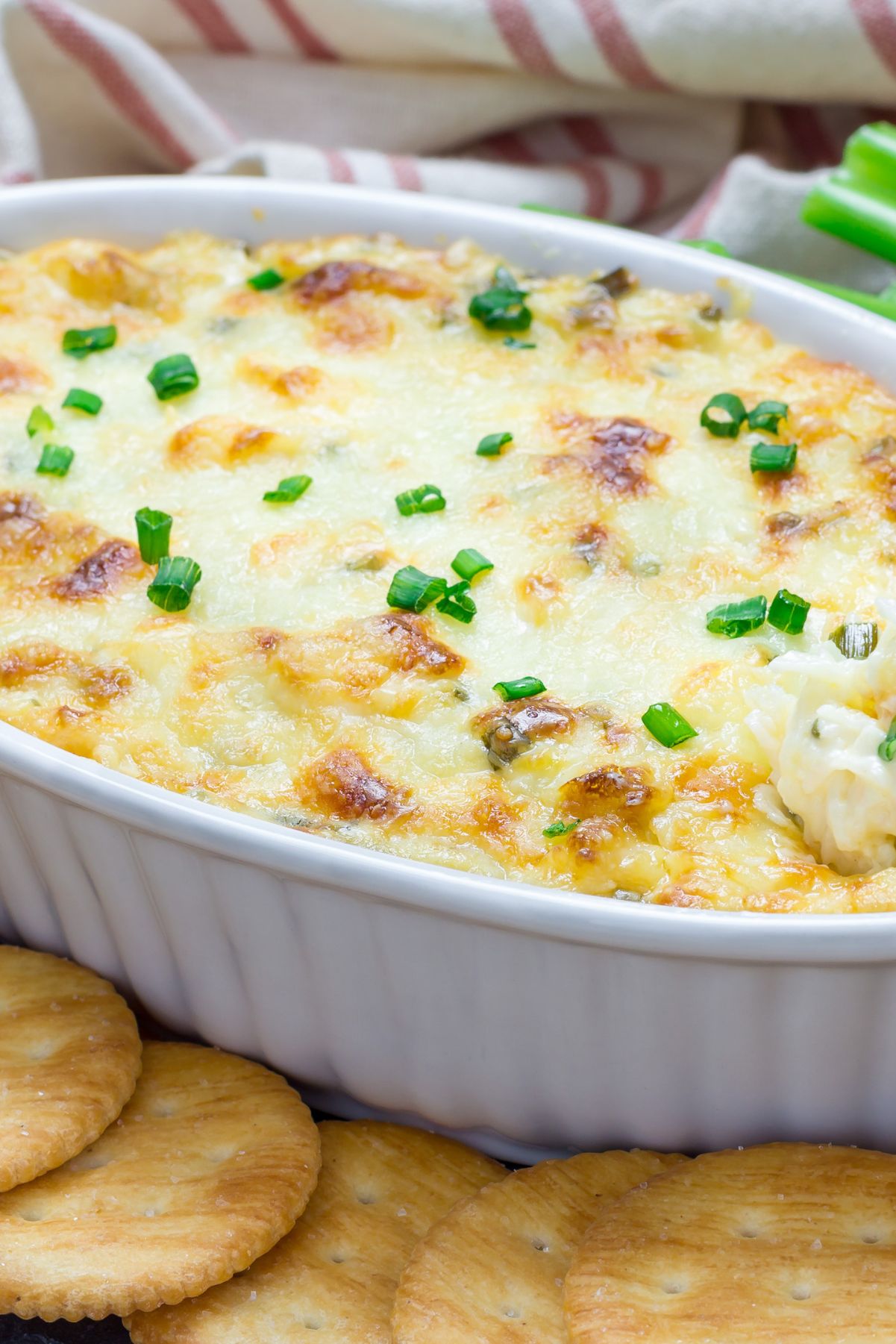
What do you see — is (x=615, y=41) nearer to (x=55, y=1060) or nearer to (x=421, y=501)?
(x=421, y=501)

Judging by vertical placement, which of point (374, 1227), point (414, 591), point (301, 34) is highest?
point (301, 34)

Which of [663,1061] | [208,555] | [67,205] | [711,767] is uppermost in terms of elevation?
[67,205]

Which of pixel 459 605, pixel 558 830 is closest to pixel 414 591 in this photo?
pixel 459 605

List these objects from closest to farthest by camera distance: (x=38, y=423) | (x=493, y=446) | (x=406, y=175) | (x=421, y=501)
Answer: (x=421, y=501) < (x=493, y=446) < (x=38, y=423) < (x=406, y=175)

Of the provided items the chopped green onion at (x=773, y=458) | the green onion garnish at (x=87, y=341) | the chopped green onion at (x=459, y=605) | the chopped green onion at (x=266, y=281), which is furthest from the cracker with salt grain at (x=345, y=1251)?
the chopped green onion at (x=266, y=281)

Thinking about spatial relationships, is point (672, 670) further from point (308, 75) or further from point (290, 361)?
point (308, 75)

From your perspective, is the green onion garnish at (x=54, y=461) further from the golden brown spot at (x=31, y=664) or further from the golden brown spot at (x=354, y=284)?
the golden brown spot at (x=354, y=284)

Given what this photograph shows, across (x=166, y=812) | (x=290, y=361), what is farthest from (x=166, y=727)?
(x=290, y=361)
